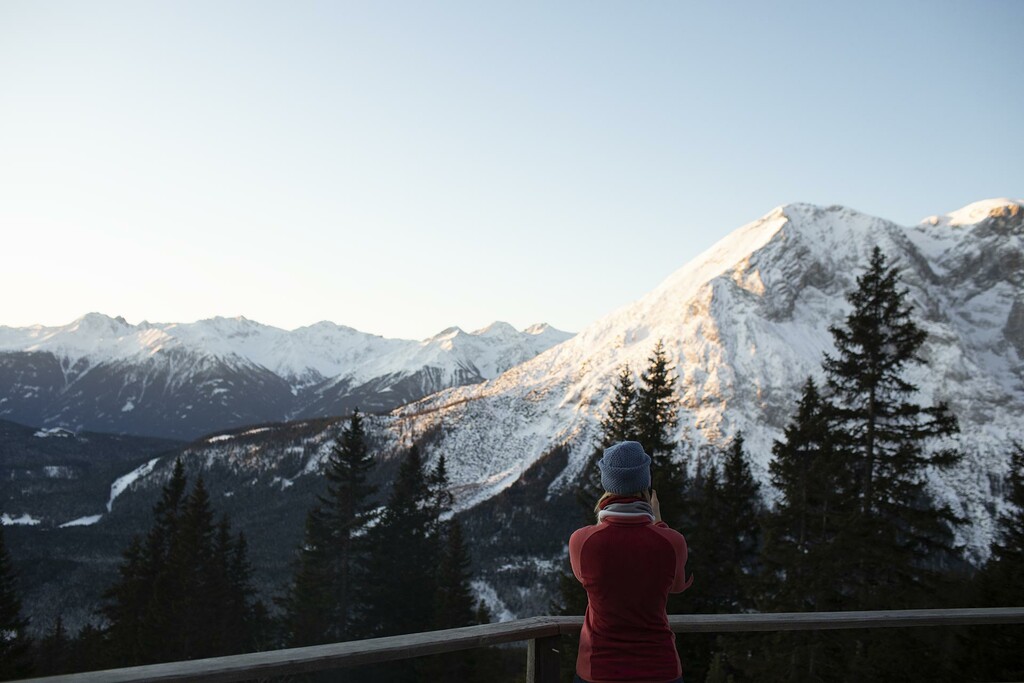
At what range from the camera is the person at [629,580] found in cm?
353

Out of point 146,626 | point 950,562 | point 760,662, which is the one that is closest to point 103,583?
point 146,626

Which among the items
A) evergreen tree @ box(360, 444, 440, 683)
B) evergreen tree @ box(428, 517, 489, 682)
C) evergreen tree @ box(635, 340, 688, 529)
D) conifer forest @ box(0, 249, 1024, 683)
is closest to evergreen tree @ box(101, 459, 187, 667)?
conifer forest @ box(0, 249, 1024, 683)

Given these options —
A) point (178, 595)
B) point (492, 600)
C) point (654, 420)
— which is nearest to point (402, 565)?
point (178, 595)

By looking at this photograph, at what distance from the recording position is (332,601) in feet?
108

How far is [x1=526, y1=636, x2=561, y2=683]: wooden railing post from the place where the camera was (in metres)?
4.45

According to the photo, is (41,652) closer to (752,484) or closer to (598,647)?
(752,484)

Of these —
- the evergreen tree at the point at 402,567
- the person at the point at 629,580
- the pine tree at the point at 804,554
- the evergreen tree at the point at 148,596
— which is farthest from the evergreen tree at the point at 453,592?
the person at the point at 629,580

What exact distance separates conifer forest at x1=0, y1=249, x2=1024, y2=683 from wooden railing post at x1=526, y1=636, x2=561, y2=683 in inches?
48.3

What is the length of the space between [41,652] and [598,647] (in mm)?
62209

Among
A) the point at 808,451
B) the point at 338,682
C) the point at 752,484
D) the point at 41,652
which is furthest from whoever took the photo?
the point at 41,652

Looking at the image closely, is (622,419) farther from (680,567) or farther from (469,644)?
(680,567)

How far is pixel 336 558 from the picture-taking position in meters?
35.8

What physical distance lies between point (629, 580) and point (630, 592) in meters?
0.07

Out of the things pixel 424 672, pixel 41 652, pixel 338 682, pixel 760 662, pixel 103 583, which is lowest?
pixel 103 583
